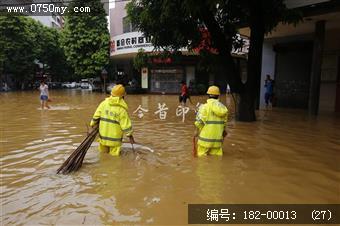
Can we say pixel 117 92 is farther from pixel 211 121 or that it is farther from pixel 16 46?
pixel 16 46

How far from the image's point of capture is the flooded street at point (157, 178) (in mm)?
4387

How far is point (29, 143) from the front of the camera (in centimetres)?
844

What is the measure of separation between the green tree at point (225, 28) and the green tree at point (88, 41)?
22.7m

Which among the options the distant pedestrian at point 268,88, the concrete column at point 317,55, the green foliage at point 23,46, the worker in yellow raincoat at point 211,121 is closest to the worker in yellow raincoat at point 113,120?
the worker in yellow raincoat at point 211,121

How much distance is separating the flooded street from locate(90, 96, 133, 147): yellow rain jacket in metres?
0.43

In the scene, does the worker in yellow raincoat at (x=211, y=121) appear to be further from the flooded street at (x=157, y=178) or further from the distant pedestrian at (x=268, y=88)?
the distant pedestrian at (x=268, y=88)

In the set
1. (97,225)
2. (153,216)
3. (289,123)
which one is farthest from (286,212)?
(289,123)

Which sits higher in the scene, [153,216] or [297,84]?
[297,84]

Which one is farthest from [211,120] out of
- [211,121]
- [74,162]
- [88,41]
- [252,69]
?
[88,41]

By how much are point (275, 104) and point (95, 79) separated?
25354 millimetres

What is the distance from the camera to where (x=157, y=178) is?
5.65m

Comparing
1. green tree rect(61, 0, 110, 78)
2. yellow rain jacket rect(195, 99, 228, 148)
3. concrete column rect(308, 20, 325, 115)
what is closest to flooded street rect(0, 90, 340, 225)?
yellow rain jacket rect(195, 99, 228, 148)

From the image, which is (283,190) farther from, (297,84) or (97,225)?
(297,84)

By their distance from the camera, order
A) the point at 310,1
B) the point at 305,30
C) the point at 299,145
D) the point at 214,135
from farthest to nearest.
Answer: the point at 305,30 → the point at 310,1 → the point at 299,145 → the point at 214,135
